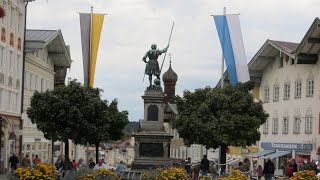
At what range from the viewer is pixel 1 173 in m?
46.2

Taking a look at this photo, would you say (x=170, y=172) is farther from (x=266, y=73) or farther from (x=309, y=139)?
(x=266, y=73)

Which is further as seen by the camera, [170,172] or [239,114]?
[239,114]

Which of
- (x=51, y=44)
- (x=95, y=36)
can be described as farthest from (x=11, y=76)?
(x=95, y=36)

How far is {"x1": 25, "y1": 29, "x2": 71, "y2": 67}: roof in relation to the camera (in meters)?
53.1

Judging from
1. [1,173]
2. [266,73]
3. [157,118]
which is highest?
[266,73]

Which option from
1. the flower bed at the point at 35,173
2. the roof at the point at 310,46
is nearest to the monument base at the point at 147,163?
the flower bed at the point at 35,173

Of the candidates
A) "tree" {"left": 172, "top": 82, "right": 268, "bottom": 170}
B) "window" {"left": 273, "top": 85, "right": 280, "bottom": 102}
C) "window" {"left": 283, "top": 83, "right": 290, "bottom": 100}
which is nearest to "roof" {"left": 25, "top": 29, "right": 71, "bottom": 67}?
"tree" {"left": 172, "top": 82, "right": 268, "bottom": 170}

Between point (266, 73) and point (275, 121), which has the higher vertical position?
point (266, 73)

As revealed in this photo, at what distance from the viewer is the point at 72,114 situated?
38.1 m

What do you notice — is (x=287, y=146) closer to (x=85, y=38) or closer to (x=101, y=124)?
(x=101, y=124)

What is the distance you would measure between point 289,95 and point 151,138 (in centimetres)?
2343

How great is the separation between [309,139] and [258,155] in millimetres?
7200

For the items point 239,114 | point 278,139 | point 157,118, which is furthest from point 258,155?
point 157,118

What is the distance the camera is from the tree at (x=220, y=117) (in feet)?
134
